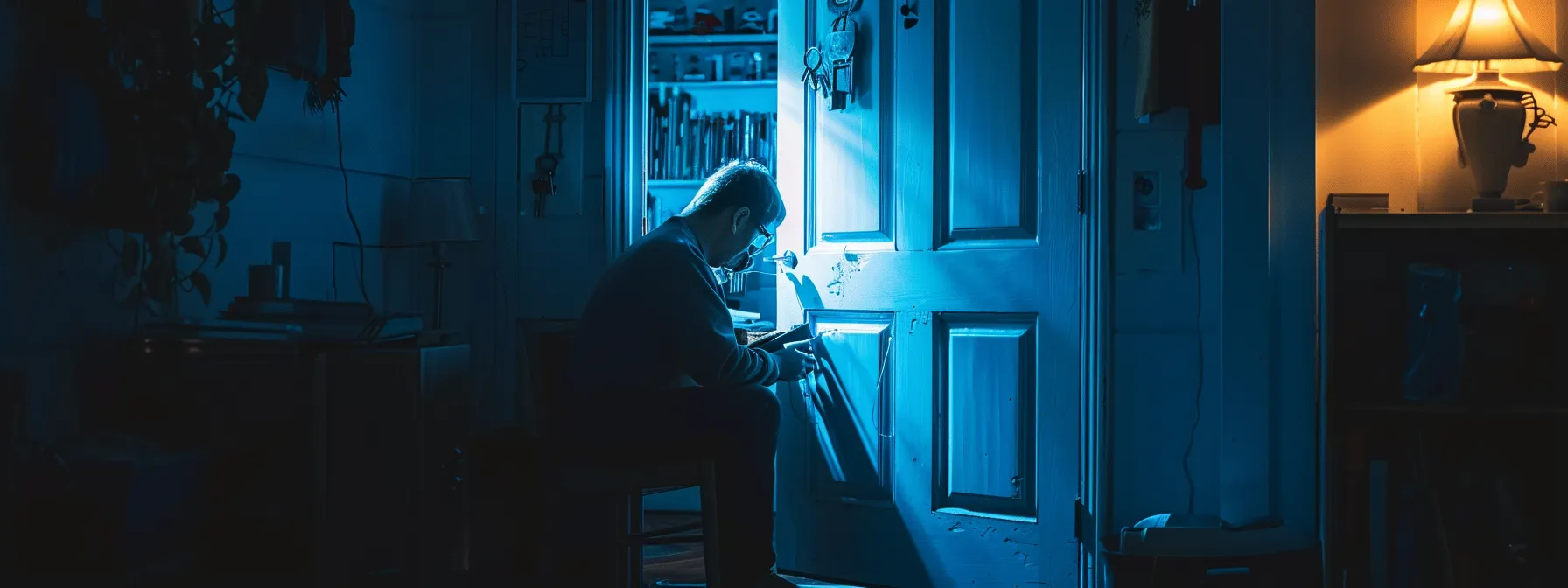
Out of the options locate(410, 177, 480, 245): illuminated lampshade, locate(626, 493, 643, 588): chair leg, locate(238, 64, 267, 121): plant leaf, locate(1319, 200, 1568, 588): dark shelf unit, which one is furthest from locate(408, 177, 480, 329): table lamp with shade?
locate(1319, 200, 1568, 588): dark shelf unit

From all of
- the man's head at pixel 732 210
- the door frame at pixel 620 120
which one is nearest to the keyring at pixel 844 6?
the man's head at pixel 732 210

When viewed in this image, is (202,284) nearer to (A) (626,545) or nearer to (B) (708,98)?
(A) (626,545)

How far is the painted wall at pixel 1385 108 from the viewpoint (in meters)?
2.49

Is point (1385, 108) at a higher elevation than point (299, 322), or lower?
higher

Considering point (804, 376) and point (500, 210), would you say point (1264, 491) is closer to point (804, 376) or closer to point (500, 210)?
point (804, 376)

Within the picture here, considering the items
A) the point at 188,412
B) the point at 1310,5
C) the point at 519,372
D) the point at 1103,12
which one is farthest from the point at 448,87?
the point at 1310,5

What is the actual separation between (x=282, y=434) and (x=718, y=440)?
2.96 ft

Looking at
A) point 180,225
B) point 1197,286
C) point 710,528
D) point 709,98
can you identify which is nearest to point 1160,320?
point 1197,286

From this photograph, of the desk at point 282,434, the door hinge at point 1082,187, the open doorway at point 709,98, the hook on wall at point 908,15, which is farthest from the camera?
the open doorway at point 709,98

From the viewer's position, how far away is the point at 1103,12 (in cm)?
239

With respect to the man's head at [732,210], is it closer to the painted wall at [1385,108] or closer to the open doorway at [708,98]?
the painted wall at [1385,108]

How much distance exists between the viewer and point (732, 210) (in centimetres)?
244

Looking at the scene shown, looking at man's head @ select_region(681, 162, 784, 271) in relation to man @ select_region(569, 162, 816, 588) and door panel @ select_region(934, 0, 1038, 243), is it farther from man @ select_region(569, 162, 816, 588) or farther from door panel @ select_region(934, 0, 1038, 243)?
door panel @ select_region(934, 0, 1038, 243)

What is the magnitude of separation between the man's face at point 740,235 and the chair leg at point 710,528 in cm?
53
